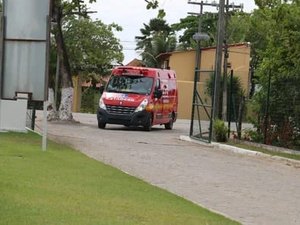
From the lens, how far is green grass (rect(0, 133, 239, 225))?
716 cm

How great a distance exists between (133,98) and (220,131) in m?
5.73

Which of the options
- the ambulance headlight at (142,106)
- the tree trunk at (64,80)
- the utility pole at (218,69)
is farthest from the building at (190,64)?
the utility pole at (218,69)

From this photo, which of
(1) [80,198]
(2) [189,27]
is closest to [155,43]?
(2) [189,27]

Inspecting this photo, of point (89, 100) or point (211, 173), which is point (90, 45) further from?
point (211, 173)

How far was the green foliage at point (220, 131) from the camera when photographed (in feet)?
69.0

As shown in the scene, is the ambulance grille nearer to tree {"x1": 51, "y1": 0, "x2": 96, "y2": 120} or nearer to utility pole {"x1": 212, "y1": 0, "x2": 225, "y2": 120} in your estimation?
tree {"x1": 51, "y1": 0, "x2": 96, "y2": 120}

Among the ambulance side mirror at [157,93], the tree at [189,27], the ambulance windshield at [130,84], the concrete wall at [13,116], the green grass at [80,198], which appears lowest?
the green grass at [80,198]

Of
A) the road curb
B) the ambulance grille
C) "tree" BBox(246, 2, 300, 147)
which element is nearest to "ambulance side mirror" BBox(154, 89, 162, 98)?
the ambulance grille

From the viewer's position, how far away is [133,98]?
25875 mm

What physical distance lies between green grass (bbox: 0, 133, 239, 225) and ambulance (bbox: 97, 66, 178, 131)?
13071 millimetres

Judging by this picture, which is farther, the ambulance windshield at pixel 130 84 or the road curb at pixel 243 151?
the ambulance windshield at pixel 130 84

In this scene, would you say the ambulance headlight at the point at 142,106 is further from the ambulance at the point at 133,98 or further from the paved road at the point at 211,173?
the paved road at the point at 211,173

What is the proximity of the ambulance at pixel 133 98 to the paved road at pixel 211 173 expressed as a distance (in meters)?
4.30

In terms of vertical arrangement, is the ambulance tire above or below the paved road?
above
